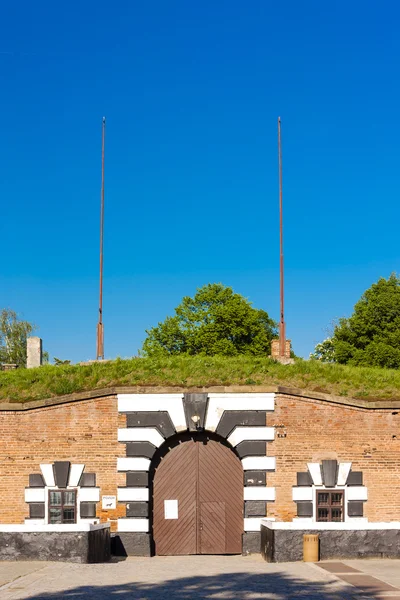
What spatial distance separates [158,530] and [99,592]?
8038 mm

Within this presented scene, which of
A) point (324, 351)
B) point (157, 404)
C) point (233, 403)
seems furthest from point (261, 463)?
point (324, 351)

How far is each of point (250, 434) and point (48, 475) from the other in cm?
569

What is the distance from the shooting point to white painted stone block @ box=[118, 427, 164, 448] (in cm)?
2191

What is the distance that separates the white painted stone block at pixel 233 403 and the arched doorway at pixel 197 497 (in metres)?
0.52

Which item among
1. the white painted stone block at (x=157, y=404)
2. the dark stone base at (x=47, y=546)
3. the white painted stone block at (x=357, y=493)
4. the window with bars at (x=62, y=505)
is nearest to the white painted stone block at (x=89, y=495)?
the window with bars at (x=62, y=505)

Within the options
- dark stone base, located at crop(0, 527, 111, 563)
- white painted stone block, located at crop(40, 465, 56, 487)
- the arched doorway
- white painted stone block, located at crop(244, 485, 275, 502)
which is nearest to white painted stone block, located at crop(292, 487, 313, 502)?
white painted stone block, located at crop(244, 485, 275, 502)

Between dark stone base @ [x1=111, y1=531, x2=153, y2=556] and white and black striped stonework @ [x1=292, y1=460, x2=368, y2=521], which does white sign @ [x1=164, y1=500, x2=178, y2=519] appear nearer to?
dark stone base @ [x1=111, y1=531, x2=153, y2=556]

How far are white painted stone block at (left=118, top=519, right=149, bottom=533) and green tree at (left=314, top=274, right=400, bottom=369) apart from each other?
3029 centimetres

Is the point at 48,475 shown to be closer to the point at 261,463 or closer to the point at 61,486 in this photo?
the point at 61,486

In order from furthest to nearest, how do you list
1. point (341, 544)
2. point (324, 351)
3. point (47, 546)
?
point (324, 351), point (341, 544), point (47, 546)

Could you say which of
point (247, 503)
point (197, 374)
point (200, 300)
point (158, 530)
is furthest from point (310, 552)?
point (200, 300)

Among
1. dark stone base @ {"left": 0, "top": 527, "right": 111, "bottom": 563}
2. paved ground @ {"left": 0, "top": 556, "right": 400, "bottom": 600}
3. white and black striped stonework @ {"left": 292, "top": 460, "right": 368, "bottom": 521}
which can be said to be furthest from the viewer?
white and black striped stonework @ {"left": 292, "top": 460, "right": 368, "bottom": 521}

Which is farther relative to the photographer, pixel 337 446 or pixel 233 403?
pixel 233 403

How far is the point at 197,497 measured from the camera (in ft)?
72.3
